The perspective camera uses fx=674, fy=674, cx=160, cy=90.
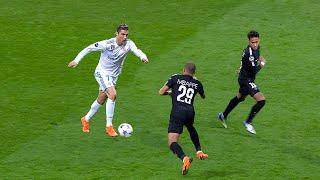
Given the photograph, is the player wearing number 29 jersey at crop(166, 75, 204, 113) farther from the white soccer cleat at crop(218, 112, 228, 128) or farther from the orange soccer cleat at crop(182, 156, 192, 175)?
the white soccer cleat at crop(218, 112, 228, 128)

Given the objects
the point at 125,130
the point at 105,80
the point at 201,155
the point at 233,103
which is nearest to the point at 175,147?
the point at 201,155

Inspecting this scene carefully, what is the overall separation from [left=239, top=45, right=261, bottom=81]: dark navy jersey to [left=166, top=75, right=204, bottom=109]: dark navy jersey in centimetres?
255

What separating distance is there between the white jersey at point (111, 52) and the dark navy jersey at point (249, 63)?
2.40 meters

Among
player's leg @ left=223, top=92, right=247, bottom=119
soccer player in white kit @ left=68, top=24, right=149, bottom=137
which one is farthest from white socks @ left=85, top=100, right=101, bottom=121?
player's leg @ left=223, top=92, right=247, bottom=119

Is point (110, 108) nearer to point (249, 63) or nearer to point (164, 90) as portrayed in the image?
point (164, 90)

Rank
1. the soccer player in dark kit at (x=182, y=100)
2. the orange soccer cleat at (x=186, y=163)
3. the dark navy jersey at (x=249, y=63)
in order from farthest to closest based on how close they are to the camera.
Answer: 1. the dark navy jersey at (x=249, y=63)
2. the soccer player in dark kit at (x=182, y=100)
3. the orange soccer cleat at (x=186, y=163)

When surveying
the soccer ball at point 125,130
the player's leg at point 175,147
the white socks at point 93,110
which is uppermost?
the player's leg at point 175,147

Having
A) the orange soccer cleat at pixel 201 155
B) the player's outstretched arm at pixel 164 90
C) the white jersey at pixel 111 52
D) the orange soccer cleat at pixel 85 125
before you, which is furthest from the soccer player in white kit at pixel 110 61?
the orange soccer cleat at pixel 201 155

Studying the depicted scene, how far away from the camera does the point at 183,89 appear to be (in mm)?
12852

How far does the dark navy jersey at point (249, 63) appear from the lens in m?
15.1

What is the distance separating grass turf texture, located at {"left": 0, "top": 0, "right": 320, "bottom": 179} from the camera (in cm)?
1346

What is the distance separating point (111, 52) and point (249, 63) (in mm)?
3097

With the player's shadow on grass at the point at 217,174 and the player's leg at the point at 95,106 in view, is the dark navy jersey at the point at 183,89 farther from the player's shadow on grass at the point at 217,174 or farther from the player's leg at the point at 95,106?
the player's leg at the point at 95,106

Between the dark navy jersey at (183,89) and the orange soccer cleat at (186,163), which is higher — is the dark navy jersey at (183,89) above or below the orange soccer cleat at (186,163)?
above
